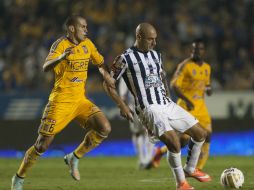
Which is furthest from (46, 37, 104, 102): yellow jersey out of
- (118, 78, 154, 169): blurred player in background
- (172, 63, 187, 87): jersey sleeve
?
(118, 78, 154, 169): blurred player in background

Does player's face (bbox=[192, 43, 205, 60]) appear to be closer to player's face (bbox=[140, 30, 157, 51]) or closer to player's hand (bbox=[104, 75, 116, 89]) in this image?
player's face (bbox=[140, 30, 157, 51])

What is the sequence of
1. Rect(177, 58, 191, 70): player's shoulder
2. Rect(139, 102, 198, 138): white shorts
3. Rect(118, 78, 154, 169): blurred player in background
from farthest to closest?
Rect(118, 78, 154, 169): blurred player in background
Rect(177, 58, 191, 70): player's shoulder
Rect(139, 102, 198, 138): white shorts

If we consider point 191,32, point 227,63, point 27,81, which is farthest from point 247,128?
point 27,81

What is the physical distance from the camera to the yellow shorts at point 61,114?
31.1 feet

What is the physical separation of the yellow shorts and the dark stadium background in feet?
26.9

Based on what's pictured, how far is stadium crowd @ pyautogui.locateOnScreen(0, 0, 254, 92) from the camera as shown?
19.1 m

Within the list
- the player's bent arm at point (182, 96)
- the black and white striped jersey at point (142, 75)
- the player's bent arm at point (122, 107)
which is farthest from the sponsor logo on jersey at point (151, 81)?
the player's bent arm at point (182, 96)

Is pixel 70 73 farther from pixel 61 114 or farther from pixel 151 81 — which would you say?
pixel 151 81

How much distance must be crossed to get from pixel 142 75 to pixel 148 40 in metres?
0.46

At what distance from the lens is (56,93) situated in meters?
9.81

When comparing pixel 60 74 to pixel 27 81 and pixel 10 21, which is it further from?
pixel 10 21

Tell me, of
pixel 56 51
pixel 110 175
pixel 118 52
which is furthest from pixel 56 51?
pixel 118 52

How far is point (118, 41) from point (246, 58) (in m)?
3.59

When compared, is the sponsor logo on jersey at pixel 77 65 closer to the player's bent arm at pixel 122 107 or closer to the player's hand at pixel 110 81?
the player's hand at pixel 110 81
